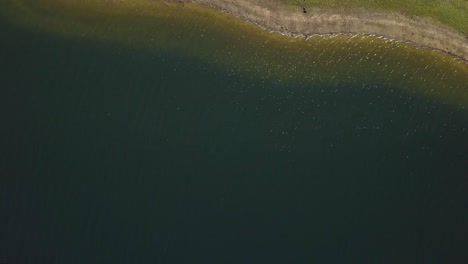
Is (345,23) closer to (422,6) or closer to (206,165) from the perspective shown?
(422,6)

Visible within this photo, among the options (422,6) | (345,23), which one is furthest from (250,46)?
(422,6)

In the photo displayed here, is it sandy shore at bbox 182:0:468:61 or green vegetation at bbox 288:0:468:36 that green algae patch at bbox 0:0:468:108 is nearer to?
sandy shore at bbox 182:0:468:61

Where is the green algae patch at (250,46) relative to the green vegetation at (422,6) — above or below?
below

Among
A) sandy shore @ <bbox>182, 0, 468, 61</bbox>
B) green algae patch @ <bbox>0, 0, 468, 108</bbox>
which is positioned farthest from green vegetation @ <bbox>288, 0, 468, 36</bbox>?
green algae patch @ <bbox>0, 0, 468, 108</bbox>

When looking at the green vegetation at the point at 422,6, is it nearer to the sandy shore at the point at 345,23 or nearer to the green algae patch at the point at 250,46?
the sandy shore at the point at 345,23

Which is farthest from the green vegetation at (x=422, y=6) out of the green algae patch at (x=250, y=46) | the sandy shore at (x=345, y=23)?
the green algae patch at (x=250, y=46)

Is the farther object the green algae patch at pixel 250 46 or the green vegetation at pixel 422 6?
A: the green vegetation at pixel 422 6
